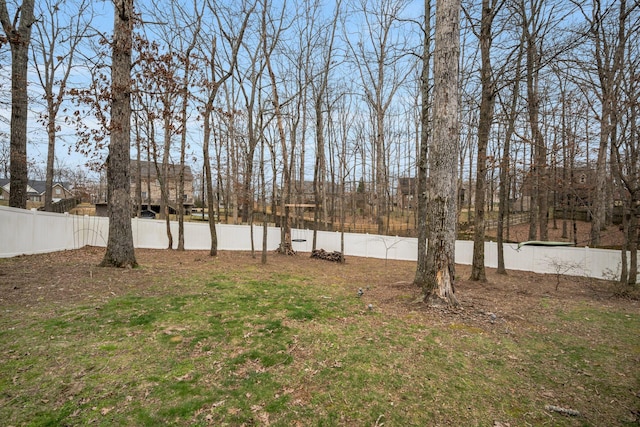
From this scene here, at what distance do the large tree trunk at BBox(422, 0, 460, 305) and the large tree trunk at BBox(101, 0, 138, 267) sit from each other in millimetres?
6027

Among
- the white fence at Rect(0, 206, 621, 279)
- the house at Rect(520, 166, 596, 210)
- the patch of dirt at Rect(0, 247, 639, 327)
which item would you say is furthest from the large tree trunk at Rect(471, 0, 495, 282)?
the white fence at Rect(0, 206, 621, 279)

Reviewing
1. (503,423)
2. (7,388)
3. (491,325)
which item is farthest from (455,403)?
(7,388)

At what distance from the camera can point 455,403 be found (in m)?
2.62

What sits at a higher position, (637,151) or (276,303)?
(637,151)

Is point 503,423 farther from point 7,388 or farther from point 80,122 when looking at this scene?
point 80,122

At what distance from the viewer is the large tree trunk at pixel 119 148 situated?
641 cm

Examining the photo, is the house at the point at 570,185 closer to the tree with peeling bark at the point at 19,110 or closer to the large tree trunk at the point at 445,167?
the large tree trunk at the point at 445,167

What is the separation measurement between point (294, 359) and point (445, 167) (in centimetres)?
353

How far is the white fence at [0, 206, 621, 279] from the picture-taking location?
314 inches

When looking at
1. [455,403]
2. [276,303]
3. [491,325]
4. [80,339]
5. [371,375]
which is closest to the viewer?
[455,403]

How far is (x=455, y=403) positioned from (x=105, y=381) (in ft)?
9.72

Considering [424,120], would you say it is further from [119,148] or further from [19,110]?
[19,110]

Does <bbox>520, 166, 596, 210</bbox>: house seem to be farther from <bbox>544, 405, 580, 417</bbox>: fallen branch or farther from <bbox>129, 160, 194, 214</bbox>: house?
<bbox>129, 160, 194, 214</bbox>: house

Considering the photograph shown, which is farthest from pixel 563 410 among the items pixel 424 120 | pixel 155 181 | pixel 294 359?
pixel 155 181
